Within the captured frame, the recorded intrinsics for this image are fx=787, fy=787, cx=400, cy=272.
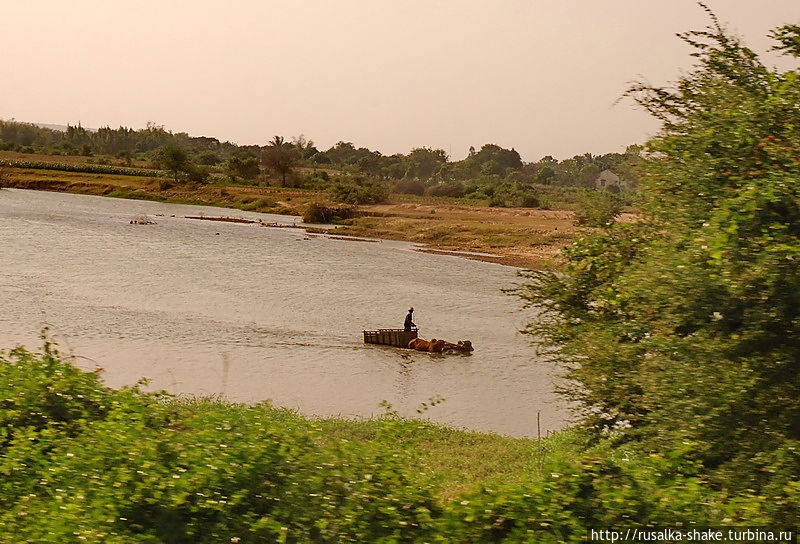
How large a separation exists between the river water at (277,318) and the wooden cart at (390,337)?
0.45 meters

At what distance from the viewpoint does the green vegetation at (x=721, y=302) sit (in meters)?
9.98

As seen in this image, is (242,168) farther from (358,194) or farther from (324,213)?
(324,213)

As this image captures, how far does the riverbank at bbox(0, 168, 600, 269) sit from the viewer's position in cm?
6575

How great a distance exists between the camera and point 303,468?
8.05 m

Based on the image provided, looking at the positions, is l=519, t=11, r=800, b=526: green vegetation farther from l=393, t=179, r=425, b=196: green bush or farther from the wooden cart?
l=393, t=179, r=425, b=196: green bush

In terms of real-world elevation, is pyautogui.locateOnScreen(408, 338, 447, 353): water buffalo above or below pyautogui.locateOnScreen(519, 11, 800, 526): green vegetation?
below

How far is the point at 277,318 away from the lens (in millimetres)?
37031

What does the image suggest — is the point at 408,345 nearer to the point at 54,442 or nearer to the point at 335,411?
the point at 335,411

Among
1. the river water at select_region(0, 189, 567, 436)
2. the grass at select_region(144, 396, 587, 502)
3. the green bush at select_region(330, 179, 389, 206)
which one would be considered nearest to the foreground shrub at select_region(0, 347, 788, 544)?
the grass at select_region(144, 396, 587, 502)

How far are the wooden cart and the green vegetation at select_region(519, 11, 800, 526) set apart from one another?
58.7 ft

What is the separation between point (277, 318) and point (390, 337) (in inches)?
287

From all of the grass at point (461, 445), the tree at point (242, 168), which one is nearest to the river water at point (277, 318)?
the grass at point (461, 445)

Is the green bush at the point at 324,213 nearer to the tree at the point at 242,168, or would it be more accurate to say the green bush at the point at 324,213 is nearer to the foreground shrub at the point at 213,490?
the tree at the point at 242,168

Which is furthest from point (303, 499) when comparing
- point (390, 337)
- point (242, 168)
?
point (242, 168)
